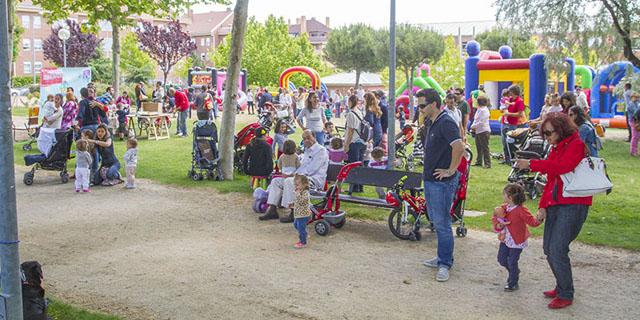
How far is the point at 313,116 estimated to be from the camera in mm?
14859

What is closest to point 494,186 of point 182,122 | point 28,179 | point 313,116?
point 313,116

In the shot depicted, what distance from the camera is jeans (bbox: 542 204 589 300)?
6613mm

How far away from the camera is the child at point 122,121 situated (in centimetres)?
2348

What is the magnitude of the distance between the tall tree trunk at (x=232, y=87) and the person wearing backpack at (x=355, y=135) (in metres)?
2.81

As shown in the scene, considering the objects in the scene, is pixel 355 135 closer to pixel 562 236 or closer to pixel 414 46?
pixel 562 236

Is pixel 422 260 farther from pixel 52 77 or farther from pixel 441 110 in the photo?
pixel 52 77

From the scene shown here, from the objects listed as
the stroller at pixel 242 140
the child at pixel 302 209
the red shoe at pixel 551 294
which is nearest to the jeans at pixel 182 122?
the stroller at pixel 242 140

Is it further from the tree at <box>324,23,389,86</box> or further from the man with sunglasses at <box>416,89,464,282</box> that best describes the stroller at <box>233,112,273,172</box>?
the tree at <box>324,23,389,86</box>

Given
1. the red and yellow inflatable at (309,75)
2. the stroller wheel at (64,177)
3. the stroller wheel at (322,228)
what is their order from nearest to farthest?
the stroller wheel at (322,228), the stroller wheel at (64,177), the red and yellow inflatable at (309,75)

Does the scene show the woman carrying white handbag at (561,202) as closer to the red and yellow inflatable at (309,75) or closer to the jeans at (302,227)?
the jeans at (302,227)

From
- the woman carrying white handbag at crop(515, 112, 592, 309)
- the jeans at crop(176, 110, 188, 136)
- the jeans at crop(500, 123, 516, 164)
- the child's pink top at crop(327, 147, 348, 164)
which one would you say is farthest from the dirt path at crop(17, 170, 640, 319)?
the jeans at crop(176, 110, 188, 136)

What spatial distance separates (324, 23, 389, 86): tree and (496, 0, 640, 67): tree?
169 ft

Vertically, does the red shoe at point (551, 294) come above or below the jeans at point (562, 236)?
below

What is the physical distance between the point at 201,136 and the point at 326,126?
283 centimetres
